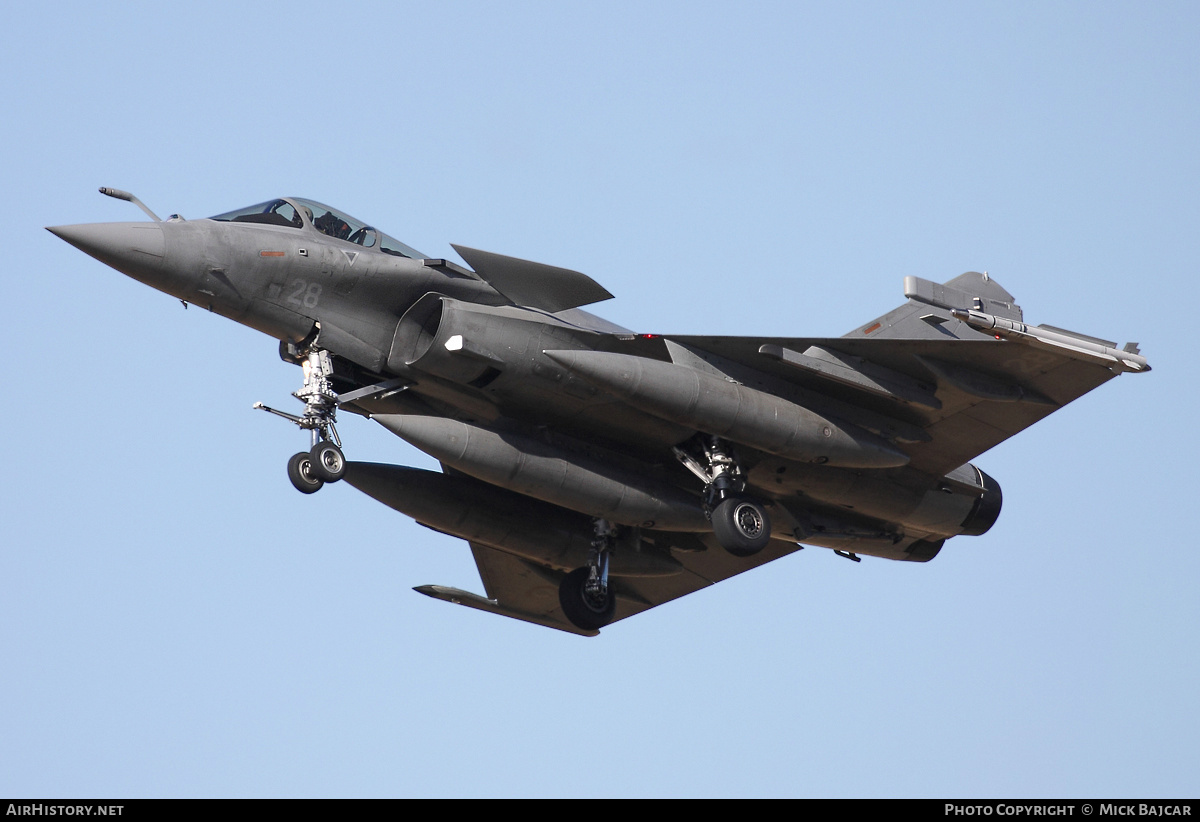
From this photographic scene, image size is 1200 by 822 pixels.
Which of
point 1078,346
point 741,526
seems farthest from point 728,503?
point 1078,346

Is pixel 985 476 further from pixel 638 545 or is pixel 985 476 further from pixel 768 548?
pixel 638 545

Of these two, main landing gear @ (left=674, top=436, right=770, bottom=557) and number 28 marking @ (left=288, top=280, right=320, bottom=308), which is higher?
number 28 marking @ (left=288, top=280, right=320, bottom=308)

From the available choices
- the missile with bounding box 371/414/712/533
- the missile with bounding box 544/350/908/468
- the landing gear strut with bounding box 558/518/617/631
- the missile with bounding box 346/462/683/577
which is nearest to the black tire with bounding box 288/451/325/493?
the missile with bounding box 371/414/712/533

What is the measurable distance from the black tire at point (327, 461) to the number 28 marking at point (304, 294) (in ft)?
4.92

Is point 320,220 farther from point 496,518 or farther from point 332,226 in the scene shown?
point 496,518

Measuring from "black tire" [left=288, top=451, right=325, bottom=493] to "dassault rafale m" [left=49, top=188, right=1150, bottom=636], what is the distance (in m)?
0.02

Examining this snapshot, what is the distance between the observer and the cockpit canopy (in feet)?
51.0

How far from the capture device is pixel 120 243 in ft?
47.5

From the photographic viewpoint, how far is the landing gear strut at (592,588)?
18125 mm

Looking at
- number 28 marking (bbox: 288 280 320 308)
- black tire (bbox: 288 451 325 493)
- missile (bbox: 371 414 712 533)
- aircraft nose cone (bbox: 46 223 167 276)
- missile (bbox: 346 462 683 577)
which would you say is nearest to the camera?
aircraft nose cone (bbox: 46 223 167 276)

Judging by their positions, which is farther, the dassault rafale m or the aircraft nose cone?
the dassault rafale m

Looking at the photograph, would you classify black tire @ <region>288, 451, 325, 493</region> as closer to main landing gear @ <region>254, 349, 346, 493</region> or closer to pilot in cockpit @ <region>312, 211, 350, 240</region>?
main landing gear @ <region>254, 349, 346, 493</region>

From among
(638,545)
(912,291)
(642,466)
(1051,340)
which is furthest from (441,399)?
(1051,340)
